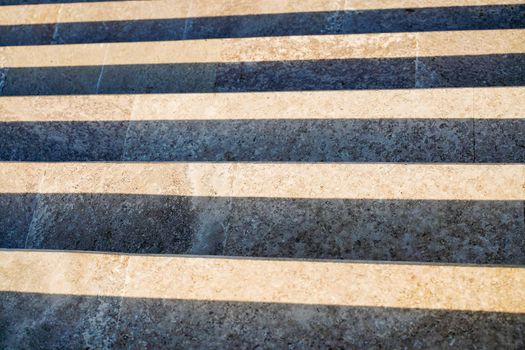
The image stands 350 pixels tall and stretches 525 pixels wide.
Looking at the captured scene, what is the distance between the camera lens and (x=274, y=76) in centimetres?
589

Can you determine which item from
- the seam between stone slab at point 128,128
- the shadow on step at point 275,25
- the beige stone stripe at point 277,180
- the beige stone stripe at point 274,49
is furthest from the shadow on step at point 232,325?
the shadow on step at point 275,25

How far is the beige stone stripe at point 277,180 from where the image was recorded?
4.21 metres

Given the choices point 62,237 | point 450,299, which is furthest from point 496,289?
point 62,237

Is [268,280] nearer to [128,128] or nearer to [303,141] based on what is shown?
[303,141]

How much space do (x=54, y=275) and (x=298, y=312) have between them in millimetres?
2184

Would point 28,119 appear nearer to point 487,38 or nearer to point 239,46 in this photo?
point 239,46

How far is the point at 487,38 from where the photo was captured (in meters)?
5.36

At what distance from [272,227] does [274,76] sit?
2.12 metres

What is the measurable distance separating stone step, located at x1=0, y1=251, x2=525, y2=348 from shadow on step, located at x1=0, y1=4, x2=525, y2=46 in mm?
3485

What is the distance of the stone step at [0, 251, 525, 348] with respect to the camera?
3602 mm

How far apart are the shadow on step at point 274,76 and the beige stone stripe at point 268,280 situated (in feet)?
8.09

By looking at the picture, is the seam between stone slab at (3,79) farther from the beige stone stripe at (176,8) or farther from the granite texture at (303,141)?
the granite texture at (303,141)

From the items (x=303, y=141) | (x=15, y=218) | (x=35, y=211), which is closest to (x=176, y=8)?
(x=303, y=141)

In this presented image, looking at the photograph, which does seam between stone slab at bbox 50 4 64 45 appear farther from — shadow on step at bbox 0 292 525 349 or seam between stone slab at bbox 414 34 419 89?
seam between stone slab at bbox 414 34 419 89
